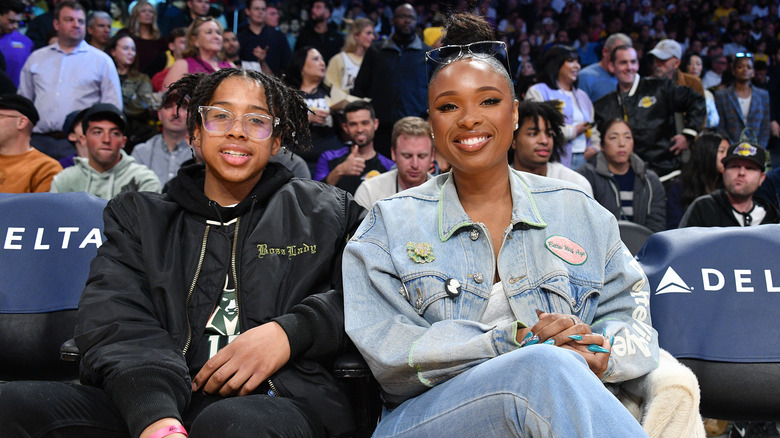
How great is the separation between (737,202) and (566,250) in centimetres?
311

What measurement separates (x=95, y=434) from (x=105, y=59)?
14.7ft

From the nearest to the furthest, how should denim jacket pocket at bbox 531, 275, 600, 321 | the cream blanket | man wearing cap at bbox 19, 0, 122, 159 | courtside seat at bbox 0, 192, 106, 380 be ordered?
the cream blanket
denim jacket pocket at bbox 531, 275, 600, 321
courtside seat at bbox 0, 192, 106, 380
man wearing cap at bbox 19, 0, 122, 159

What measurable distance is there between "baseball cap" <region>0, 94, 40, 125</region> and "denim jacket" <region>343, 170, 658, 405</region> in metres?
3.49

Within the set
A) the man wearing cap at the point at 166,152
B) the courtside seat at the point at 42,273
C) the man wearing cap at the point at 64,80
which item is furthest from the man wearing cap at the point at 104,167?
the courtside seat at the point at 42,273

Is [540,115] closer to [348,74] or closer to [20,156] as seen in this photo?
[348,74]

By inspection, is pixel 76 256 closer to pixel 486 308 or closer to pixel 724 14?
pixel 486 308

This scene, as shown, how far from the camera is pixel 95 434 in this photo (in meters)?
1.85

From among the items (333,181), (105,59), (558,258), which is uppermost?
(105,59)

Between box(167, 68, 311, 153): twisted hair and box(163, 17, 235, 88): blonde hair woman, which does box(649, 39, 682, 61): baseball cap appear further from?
box(167, 68, 311, 153): twisted hair

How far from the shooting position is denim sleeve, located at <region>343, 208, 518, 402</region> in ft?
5.94

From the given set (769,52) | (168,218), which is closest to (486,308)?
(168,218)

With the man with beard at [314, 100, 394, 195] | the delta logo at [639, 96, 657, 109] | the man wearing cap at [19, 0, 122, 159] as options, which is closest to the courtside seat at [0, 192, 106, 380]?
the man with beard at [314, 100, 394, 195]

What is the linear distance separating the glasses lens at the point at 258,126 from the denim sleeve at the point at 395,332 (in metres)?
0.46

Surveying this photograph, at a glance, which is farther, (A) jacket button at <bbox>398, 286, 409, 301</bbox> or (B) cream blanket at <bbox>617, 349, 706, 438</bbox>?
(A) jacket button at <bbox>398, 286, 409, 301</bbox>
